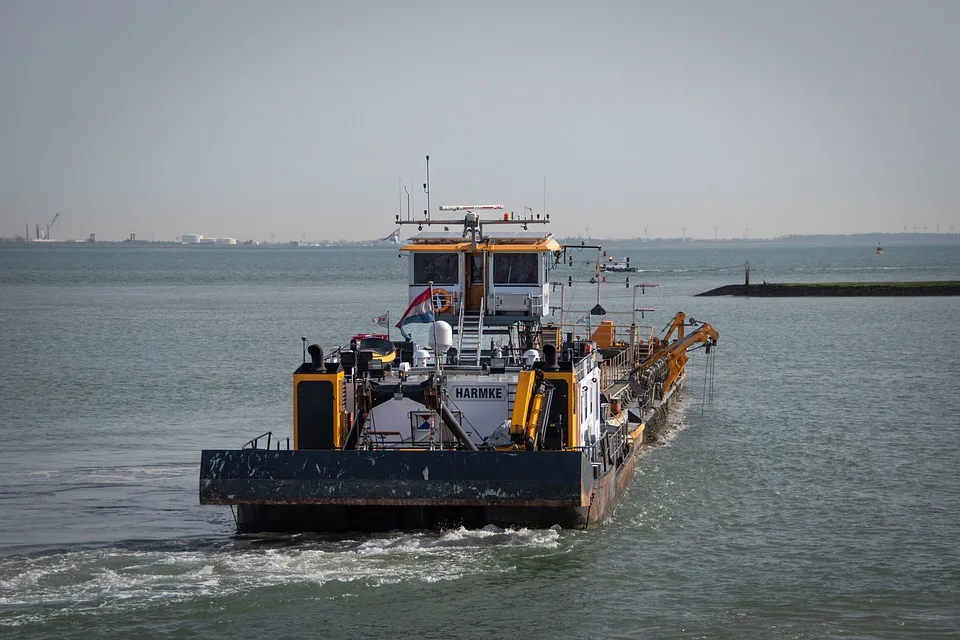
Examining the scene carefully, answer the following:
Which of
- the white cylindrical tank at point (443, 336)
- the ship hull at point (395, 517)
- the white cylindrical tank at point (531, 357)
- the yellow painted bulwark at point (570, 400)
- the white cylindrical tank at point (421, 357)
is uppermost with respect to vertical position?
the white cylindrical tank at point (443, 336)

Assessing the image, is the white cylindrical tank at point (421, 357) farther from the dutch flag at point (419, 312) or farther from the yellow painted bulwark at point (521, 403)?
the yellow painted bulwark at point (521, 403)

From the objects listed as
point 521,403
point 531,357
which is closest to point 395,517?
point 521,403

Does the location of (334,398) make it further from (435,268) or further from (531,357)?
(435,268)

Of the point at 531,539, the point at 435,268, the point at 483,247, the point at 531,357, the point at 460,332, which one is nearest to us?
the point at 531,539

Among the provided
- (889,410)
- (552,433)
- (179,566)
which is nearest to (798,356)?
(889,410)

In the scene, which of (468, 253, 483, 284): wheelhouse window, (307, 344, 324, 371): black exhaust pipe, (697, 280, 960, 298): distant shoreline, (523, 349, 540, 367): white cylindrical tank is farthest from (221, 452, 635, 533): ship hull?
(697, 280, 960, 298): distant shoreline

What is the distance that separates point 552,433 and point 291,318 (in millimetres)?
57680

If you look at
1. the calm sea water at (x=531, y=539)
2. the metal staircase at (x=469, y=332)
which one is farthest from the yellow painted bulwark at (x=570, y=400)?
the metal staircase at (x=469, y=332)

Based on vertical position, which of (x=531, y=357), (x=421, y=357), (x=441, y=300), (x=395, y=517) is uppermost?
(x=441, y=300)

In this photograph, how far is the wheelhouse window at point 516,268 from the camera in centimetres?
2759

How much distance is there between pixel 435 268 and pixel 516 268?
1844 mm

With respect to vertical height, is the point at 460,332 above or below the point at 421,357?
above

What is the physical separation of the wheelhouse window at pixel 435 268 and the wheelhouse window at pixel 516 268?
94 cm

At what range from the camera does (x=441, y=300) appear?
2741cm
